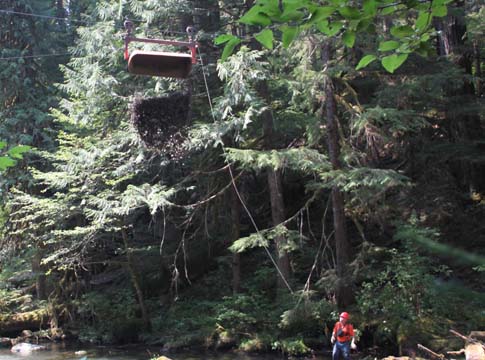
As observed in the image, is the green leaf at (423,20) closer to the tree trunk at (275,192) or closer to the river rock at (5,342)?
the tree trunk at (275,192)

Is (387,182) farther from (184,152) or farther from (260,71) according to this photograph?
(184,152)

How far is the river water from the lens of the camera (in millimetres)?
13523

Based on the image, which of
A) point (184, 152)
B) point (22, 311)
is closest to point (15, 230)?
point (22, 311)


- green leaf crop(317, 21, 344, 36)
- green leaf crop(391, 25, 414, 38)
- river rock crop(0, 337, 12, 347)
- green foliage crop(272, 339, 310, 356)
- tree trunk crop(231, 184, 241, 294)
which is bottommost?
river rock crop(0, 337, 12, 347)

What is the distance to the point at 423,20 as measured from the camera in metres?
1.76

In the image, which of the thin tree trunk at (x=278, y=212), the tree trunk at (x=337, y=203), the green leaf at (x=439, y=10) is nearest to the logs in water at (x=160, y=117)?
the thin tree trunk at (x=278, y=212)

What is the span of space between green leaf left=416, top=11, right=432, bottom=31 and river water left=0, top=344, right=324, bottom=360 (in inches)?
473

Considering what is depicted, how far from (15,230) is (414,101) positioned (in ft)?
42.9

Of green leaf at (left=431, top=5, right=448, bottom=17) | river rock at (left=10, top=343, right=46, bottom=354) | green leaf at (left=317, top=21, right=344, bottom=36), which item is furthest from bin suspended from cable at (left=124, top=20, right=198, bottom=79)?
river rock at (left=10, top=343, right=46, bottom=354)

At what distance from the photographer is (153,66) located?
895cm

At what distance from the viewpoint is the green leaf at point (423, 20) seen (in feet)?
5.69

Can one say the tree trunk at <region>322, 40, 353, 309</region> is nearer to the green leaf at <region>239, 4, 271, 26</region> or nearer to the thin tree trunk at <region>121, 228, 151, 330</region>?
the thin tree trunk at <region>121, 228, 151, 330</region>

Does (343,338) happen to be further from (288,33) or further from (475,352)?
(288,33)

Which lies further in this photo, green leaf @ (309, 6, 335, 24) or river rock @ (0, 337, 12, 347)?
river rock @ (0, 337, 12, 347)
